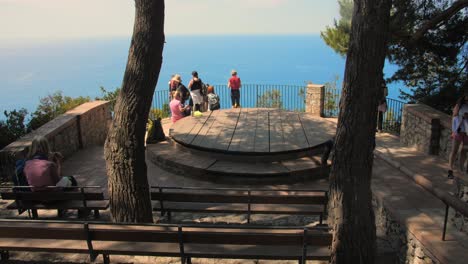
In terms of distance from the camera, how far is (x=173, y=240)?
12.0 ft

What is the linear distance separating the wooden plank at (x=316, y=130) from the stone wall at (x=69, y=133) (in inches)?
207

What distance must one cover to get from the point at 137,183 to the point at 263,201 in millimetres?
1601

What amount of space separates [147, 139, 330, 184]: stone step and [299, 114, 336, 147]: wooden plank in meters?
0.44

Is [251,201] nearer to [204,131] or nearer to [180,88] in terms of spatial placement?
[204,131]

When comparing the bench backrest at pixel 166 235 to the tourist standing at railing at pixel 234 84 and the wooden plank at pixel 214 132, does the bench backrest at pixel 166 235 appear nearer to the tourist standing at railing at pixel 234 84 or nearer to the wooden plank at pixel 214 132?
the wooden plank at pixel 214 132

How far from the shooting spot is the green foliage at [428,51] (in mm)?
11180

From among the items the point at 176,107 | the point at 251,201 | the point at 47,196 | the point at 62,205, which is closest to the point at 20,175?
the point at 47,196

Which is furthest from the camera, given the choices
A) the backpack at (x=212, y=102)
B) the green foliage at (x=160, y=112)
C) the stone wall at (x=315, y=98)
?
the green foliage at (x=160, y=112)

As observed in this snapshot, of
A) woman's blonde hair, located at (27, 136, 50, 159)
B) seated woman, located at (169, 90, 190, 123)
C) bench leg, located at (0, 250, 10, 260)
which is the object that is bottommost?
bench leg, located at (0, 250, 10, 260)

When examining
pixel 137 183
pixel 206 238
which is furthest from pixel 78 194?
pixel 206 238

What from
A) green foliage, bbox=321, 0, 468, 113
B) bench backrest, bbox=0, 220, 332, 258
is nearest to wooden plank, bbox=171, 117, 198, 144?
bench backrest, bbox=0, 220, 332, 258

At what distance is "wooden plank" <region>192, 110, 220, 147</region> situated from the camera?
7.89m

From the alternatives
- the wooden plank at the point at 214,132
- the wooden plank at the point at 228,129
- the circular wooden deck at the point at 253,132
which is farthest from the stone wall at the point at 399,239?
the wooden plank at the point at 214,132

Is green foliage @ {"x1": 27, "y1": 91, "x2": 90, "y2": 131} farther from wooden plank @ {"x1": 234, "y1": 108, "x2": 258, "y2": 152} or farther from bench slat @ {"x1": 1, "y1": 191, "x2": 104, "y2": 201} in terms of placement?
wooden plank @ {"x1": 234, "y1": 108, "x2": 258, "y2": 152}
